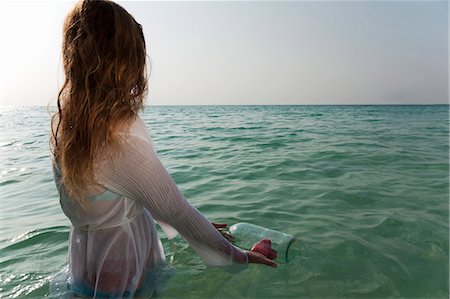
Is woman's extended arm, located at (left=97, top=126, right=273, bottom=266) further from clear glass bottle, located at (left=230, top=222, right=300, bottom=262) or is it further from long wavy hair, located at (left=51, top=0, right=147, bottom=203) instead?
clear glass bottle, located at (left=230, top=222, right=300, bottom=262)

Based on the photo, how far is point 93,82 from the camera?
5.31 feet

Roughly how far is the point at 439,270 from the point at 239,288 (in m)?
1.66

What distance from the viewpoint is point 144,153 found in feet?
5.39

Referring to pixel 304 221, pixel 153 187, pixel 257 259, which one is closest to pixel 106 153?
pixel 153 187

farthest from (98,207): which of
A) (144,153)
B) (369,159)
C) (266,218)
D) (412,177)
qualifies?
(369,159)

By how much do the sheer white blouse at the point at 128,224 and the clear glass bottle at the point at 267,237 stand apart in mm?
1341

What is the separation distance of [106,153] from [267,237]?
2.36 m

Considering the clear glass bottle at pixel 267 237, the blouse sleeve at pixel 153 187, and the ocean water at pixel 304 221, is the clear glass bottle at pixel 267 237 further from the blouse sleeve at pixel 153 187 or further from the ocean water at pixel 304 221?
the blouse sleeve at pixel 153 187

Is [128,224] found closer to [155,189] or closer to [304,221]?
[155,189]

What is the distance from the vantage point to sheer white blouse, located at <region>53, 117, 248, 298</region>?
64.7 inches

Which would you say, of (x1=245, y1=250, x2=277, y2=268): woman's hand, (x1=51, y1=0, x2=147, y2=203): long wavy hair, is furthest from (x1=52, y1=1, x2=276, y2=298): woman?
(x1=245, y1=250, x2=277, y2=268): woman's hand

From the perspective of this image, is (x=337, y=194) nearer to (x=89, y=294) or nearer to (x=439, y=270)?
(x=439, y=270)

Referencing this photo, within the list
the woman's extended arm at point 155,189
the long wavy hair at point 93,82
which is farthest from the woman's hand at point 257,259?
the long wavy hair at point 93,82

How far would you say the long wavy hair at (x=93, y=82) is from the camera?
1586mm
